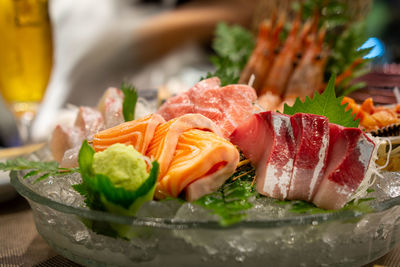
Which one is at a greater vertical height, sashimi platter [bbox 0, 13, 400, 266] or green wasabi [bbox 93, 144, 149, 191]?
green wasabi [bbox 93, 144, 149, 191]

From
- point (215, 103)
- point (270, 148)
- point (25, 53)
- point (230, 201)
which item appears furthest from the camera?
point (25, 53)

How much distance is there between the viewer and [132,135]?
3.73 ft

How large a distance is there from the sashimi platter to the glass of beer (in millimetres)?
933

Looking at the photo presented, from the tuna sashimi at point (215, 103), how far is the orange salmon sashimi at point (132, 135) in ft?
0.82

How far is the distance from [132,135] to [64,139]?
0.43 metres

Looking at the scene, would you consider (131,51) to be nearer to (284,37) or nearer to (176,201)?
(284,37)

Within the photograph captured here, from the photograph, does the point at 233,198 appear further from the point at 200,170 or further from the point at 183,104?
the point at 183,104

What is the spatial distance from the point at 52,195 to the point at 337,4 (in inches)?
90.2

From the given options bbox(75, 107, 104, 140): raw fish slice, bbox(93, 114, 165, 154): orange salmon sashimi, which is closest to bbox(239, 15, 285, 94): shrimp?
bbox(75, 107, 104, 140): raw fish slice

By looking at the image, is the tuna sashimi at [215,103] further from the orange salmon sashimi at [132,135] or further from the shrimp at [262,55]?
the shrimp at [262,55]

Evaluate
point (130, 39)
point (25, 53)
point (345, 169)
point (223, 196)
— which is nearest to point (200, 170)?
point (223, 196)

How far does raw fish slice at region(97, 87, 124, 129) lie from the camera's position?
150cm

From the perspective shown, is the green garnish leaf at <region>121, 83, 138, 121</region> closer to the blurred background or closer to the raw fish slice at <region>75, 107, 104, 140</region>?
the raw fish slice at <region>75, 107, 104, 140</region>

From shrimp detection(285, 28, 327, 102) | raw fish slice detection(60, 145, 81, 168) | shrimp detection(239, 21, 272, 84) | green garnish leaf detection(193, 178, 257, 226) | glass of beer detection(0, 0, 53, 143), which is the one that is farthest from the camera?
shrimp detection(239, 21, 272, 84)
